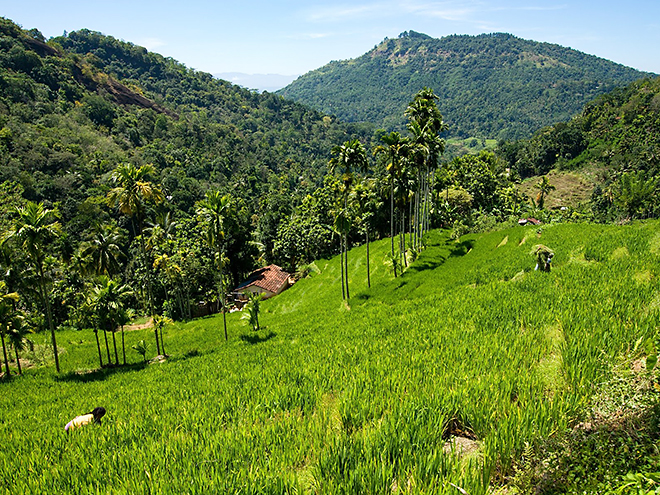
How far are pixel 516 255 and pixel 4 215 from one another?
241 ft

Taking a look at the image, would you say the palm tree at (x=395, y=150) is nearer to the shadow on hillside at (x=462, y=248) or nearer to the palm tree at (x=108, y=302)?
the shadow on hillside at (x=462, y=248)

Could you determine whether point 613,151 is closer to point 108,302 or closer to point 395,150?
point 395,150

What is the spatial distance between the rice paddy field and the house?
36.3 m

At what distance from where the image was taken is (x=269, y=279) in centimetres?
5616

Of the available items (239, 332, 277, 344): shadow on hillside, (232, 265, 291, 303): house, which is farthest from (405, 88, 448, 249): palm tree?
(232, 265, 291, 303): house

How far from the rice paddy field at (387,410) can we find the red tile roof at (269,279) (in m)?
36.7

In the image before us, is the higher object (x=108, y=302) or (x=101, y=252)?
(x=101, y=252)

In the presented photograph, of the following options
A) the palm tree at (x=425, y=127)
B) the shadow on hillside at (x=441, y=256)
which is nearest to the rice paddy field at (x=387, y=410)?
the shadow on hillside at (x=441, y=256)

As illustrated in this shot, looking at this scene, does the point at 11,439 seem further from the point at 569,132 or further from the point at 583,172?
the point at 569,132

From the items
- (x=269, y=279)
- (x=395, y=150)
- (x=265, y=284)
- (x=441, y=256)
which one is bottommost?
(x=265, y=284)


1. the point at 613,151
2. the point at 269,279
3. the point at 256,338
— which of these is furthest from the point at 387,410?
the point at 613,151

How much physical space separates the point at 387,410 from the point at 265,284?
164ft

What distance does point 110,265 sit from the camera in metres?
29.1

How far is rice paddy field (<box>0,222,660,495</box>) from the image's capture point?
463cm
